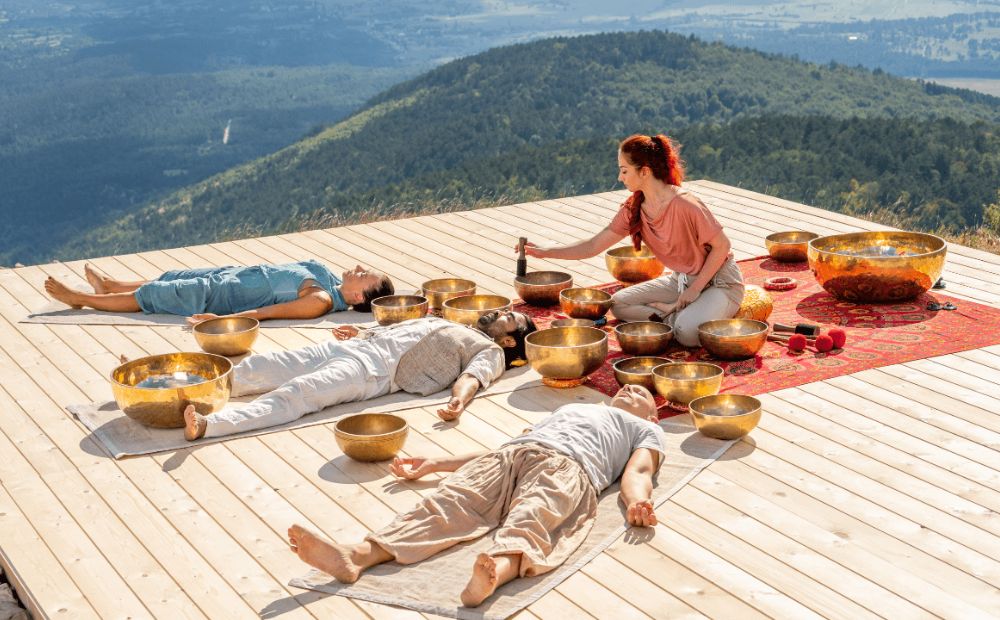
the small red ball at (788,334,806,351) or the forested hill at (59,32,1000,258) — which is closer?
the small red ball at (788,334,806,351)

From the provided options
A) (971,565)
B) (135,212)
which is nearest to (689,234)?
(971,565)

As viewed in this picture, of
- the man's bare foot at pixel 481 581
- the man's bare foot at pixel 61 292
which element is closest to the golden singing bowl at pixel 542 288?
the man's bare foot at pixel 61 292

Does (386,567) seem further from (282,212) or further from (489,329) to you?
(282,212)

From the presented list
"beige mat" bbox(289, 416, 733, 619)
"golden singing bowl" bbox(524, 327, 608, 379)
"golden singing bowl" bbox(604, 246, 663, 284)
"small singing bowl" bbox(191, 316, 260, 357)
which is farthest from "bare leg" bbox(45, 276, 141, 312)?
"beige mat" bbox(289, 416, 733, 619)

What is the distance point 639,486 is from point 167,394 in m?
1.72

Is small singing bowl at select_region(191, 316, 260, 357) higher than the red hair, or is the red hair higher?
the red hair

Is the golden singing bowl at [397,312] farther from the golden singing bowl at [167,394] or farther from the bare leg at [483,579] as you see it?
the bare leg at [483,579]

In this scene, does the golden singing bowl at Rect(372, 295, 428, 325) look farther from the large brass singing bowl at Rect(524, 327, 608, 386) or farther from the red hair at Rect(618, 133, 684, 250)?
the red hair at Rect(618, 133, 684, 250)

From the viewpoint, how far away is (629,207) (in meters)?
5.47

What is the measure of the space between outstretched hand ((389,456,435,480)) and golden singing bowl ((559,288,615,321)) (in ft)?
6.18

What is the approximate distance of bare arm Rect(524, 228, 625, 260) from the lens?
5.54 m

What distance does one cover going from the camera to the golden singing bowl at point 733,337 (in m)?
5.00

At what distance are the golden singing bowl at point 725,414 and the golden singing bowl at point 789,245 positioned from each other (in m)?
2.54

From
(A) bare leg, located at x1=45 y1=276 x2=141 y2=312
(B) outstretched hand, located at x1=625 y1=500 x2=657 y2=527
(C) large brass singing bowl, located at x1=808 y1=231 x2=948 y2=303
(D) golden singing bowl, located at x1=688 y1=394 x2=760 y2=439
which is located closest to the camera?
(B) outstretched hand, located at x1=625 y1=500 x2=657 y2=527
